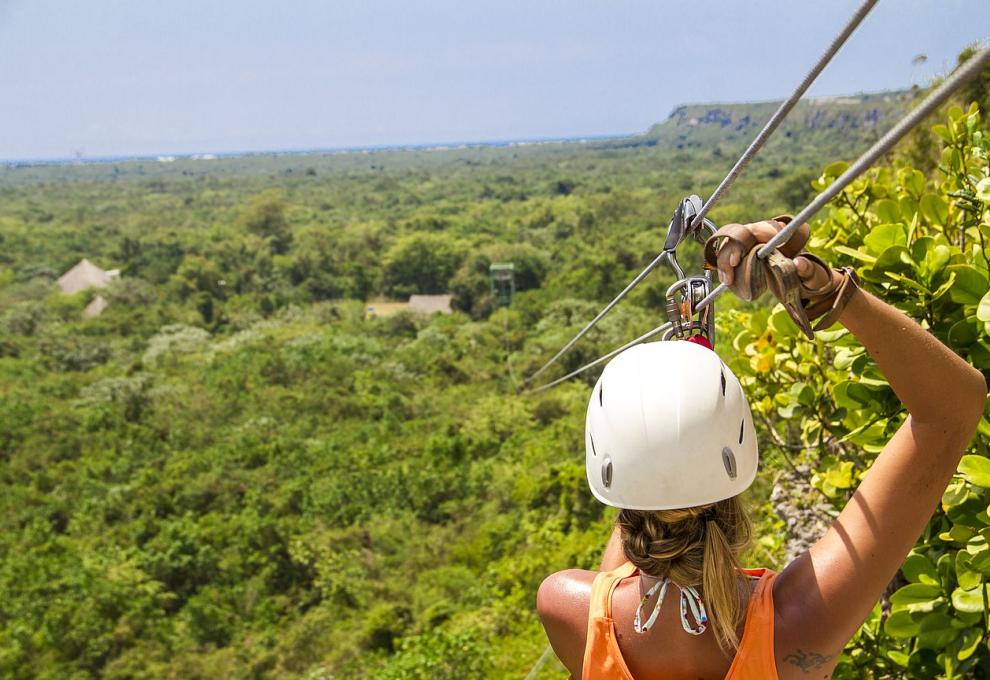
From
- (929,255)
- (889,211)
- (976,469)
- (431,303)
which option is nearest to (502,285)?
(431,303)

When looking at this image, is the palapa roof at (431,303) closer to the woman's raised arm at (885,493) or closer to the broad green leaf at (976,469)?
the broad green leaf at (976,469)

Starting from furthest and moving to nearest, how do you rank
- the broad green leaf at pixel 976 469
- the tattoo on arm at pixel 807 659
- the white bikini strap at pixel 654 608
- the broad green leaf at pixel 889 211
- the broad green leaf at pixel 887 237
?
the broad green leaf at pixel 889 211, the broad green leaf at pixel 887 237, the broad green leaf at pixel 976 469, the white bikini strap at pixel 654 608, the tattoo on arm at pixel 807 659

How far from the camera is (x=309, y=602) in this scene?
13070 mm

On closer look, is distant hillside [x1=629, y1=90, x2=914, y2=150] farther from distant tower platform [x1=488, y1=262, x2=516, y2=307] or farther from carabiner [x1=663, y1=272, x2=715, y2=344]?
carabiner [x1=663, y1=272, x2=715, y2=344]

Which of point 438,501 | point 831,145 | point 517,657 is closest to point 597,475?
point 517,657

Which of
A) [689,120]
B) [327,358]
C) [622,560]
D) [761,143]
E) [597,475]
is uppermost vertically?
[689,120]

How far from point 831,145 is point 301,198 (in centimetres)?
6154

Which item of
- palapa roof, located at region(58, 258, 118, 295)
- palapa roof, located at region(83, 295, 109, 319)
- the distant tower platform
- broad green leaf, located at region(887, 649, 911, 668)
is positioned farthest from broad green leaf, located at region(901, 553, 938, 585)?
palapa roof, located at region(58, 258, 118, 295)

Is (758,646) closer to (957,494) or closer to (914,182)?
(957,494)

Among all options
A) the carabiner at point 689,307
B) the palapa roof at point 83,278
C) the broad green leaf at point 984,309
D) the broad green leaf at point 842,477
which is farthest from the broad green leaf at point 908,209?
the palapa roof at point 83,278

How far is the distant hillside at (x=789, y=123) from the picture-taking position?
292 ft

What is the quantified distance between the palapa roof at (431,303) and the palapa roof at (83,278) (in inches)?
645

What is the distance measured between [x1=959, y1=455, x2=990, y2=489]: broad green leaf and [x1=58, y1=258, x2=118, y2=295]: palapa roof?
140 feet

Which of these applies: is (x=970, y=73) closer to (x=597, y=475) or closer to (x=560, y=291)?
(x=597, y=475)
